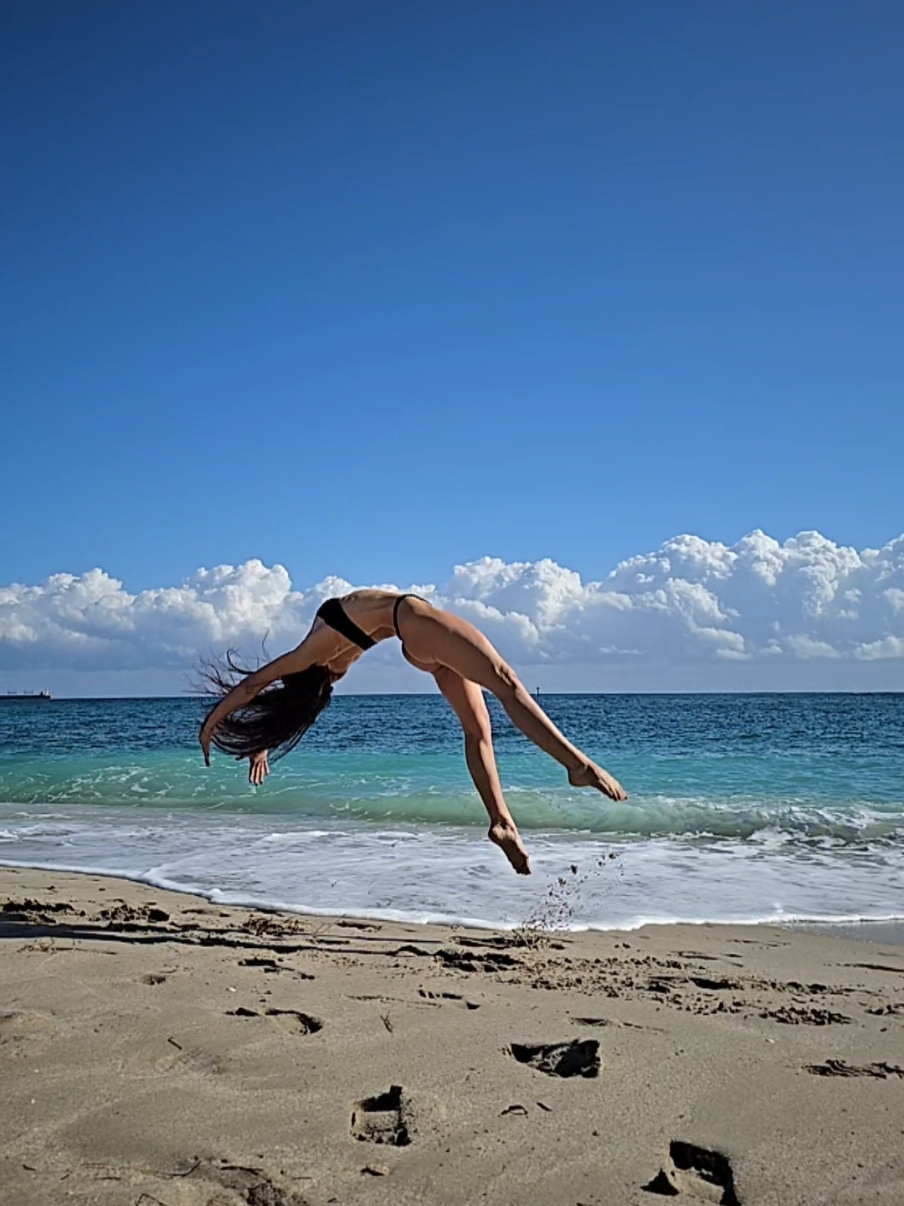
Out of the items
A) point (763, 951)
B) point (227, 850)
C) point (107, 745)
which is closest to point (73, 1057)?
point (763, 951)

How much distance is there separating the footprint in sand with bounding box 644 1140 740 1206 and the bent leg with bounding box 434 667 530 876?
9.32ft

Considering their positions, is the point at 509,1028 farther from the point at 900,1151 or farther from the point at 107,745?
the point at 107,745

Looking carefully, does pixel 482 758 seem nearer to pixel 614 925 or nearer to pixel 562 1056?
pixel 614 925

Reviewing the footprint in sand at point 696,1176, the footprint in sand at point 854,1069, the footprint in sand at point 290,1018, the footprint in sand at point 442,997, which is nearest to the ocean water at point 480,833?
the footprint in sand at point 442,997

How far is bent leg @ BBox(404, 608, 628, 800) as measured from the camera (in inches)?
220

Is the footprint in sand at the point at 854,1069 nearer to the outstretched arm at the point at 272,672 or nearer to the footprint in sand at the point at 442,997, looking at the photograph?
the footprint in sand at the point at 442,997

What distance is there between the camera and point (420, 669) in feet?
20.4

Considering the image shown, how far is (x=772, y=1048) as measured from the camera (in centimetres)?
383

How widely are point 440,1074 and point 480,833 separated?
7864 mm

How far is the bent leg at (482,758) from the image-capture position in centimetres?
577

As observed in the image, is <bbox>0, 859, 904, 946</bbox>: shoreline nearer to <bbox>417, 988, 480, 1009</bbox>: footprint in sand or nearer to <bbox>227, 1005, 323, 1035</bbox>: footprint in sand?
<bbox>417, 988, 480, 1009</bbox>: footprint in sand

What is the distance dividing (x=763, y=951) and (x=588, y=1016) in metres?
2.11

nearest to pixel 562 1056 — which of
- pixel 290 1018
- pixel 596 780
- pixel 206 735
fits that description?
pixel 290 1018

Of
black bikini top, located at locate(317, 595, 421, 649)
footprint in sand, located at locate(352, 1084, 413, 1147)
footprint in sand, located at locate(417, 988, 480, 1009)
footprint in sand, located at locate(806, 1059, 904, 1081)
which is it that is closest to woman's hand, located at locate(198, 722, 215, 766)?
black bikini top, located at locate(317, 595, 421, 649)
